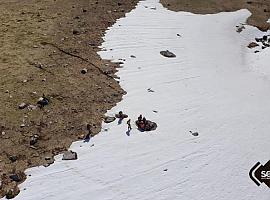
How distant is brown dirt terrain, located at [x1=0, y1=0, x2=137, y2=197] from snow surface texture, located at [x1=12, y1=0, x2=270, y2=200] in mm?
628

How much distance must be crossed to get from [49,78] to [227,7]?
678 inches

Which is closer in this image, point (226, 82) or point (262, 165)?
→ point (262, 165)

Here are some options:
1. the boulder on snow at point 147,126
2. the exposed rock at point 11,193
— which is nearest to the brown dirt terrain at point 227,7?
the boulder on snow at point 147,126

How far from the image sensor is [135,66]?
20.9 meters

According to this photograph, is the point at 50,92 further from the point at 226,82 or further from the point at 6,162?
the point at 226,82

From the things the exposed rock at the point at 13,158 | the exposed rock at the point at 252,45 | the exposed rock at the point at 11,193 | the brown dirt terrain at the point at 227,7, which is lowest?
the exposed rock at the point at 252,45

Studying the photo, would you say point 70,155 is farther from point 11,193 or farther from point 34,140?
point 11,193

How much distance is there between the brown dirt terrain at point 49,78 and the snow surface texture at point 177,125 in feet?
2.06

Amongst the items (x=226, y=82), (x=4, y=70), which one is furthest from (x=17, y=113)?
(x=226, y=82)

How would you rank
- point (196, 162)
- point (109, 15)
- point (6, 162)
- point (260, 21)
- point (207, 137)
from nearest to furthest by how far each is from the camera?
1. point (6, 162)
2. point (196, 162)
3. point (207, 137)
4. point (109, 15)
5. point (260, 21)

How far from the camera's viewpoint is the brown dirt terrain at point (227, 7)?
29234 millimetres

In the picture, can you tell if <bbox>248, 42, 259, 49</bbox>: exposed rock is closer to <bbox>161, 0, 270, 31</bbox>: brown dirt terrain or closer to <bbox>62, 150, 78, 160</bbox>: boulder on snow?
<bbox>161, 0, 270, 31</bbox>: brown dirt terrain

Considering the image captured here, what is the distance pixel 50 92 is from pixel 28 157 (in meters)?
3.78

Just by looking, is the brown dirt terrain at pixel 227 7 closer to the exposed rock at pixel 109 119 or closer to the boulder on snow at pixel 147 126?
the boulder on snow at pixel 147 126
